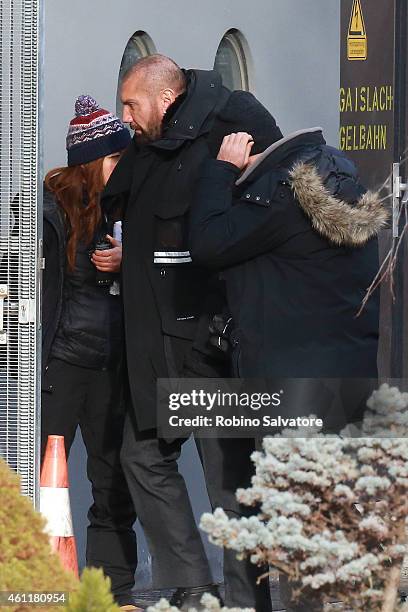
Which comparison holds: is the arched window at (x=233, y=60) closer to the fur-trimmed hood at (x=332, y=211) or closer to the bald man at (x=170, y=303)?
the bald man at (x=170, y=303)

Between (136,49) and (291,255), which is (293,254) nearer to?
(291,255)

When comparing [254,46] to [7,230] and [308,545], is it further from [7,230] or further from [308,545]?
[308,545]

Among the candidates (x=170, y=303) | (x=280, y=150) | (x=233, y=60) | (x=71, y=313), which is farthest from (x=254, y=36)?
(x=71, y=313)

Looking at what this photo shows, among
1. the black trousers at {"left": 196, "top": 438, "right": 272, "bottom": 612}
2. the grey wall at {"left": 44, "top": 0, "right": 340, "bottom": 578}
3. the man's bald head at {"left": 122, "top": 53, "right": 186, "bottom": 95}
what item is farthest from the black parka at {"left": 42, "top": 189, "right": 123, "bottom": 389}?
the black trousers at {"left": 196, "top": 438, "right": 272, "bottom": 612}

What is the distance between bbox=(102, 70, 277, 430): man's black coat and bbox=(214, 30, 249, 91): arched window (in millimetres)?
139

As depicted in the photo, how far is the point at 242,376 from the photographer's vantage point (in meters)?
5.03

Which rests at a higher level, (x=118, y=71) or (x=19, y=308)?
(x=118, y=71)

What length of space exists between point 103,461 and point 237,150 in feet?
4.96

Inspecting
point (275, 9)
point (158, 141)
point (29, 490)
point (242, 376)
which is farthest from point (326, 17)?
point (29, 490)

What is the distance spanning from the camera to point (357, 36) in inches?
214

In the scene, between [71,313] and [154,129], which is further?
[71,313]

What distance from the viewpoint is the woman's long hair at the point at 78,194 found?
5.83 m

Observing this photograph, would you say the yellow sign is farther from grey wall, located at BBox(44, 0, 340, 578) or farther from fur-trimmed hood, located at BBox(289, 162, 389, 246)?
fur-trimmed hood, located at BBox(289, 162, 389, 246)

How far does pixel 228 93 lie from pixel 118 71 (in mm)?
531
